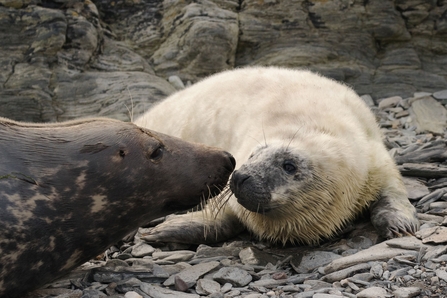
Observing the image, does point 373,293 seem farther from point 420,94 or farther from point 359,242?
point 420,94

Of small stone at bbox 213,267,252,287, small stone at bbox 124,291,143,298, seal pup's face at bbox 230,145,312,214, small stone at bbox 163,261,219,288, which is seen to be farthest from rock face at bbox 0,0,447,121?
small stone at bbox 124,291,143,298

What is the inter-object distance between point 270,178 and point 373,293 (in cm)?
132

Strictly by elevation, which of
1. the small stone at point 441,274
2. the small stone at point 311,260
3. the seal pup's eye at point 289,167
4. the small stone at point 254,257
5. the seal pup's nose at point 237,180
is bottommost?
the small stone at point 254,257

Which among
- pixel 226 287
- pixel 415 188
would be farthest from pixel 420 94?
pixel 226 287

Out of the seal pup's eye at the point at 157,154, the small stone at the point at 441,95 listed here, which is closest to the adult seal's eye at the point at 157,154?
the seal pup's eye at the point at 157,154

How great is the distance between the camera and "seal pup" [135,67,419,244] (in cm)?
449

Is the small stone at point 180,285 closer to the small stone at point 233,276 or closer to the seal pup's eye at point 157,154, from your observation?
the small stone at point 233,276

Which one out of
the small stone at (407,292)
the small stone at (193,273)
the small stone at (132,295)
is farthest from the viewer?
the small stone at (193,273)

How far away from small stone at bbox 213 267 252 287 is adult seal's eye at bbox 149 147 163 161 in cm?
82

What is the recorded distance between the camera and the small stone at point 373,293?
3.32 meters

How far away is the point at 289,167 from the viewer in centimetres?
452

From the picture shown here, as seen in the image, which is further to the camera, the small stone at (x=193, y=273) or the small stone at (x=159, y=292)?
the small stone at (x=193, y=273)

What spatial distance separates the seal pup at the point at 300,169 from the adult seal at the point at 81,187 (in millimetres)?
474

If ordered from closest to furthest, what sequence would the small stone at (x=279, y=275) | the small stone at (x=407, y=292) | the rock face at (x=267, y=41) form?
the small stone at (x=407, y=292), the small stone at (x=279, y=275), the rock face at (x=267, y=41)
